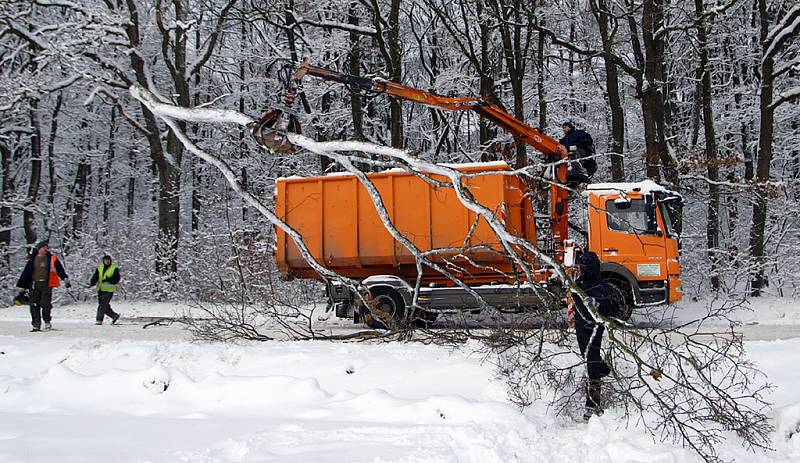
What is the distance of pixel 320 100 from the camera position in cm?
2078

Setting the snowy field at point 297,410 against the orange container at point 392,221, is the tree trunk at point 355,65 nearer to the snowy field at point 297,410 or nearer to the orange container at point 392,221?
the orange container at point 392,221

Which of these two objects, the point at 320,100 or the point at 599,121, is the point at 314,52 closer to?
the point at 320,100

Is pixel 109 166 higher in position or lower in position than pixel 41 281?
higher

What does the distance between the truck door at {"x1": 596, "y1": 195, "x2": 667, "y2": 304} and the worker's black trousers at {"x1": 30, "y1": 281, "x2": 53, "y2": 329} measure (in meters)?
9.73

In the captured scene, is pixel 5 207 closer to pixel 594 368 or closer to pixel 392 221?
pixel 392 221

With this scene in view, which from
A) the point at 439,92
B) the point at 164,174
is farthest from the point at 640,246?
the point at 164,174

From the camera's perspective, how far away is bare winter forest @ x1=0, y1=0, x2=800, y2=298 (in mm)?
15547

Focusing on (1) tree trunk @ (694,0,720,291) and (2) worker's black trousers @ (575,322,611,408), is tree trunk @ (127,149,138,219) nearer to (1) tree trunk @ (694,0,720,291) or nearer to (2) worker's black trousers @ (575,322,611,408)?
(1) tree trunk @ (694,0,720,291)

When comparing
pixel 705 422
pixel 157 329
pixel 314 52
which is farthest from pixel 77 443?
pixel 314 52

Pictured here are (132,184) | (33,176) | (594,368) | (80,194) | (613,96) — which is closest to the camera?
(594,368)

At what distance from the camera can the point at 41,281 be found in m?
11.8

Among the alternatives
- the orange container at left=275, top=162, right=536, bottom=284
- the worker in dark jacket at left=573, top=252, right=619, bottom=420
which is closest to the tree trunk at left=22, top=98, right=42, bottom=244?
the orange container at left=275, top=162, right=536, bottom=284

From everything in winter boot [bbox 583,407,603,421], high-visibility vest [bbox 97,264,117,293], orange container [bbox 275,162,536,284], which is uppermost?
orange container [bbox 275,162,536,284]

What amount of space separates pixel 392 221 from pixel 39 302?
655cm
